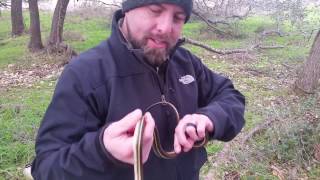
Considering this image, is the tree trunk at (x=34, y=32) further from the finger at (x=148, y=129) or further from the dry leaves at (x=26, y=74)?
the finger at (x=148, y=129)

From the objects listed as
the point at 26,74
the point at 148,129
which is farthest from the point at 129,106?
the point at 26,74

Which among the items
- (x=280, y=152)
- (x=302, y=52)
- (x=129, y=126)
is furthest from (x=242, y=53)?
(x=129, y=126)

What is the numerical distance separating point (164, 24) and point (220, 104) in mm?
459

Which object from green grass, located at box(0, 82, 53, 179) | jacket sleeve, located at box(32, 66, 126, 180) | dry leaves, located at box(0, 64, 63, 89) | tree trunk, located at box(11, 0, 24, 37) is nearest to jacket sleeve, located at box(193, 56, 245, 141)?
jacket sleeve, located at box(32, 66, 126, 180)

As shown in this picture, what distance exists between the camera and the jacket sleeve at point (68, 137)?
1.45m

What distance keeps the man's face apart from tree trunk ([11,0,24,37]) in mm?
15799

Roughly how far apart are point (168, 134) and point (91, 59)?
441 mm

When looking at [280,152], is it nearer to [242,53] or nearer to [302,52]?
[242,53]

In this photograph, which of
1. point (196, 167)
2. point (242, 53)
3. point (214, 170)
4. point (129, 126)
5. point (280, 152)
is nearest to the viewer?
point (129, 126)

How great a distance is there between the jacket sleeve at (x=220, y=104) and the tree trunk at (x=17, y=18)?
51.3 feet

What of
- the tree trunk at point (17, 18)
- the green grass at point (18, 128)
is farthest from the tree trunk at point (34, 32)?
the green grass at point (18, 128)

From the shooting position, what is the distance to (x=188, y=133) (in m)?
1.49

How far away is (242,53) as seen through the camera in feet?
39.8

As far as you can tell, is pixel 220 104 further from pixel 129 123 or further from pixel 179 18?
pixel 129 123
